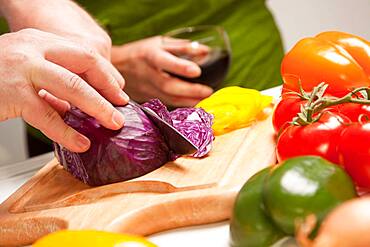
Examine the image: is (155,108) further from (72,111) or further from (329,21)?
(329,21)

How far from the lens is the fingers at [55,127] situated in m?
1.14

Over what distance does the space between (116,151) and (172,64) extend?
0.68 m

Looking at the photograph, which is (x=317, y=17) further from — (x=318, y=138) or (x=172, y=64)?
(x=318, y=138)

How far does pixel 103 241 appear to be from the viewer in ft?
2.62

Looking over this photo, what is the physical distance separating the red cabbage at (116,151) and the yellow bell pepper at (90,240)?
349 millimetres

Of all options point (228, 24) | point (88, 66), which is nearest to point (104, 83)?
point (88, 66)

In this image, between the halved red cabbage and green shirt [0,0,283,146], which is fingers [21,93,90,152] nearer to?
the halved red cabbage

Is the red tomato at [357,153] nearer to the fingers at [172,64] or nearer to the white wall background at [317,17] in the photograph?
the fingers at [172,64]

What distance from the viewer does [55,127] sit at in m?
1.15

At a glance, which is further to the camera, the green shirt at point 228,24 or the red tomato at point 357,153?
the green shirt at point 228,24

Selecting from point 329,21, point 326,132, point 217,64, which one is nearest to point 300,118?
point 326,132

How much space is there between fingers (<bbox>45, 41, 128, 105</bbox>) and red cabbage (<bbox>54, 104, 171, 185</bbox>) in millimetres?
42

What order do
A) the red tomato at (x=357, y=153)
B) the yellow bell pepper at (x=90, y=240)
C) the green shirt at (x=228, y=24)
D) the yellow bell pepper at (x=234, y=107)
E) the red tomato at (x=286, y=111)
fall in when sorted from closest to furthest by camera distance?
the yellow bell pepper at (x=90, y=240)
the red tomato at (x=357, y=153)
the red tomato at (x=286, y=111)
the yellow bell pepper at (x=234, y=107)
the green shirt at (x=228, y=24)

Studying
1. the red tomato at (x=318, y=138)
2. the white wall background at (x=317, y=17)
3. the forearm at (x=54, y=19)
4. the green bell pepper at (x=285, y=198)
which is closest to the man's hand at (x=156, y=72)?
the forearm at (x=54, y=19)
